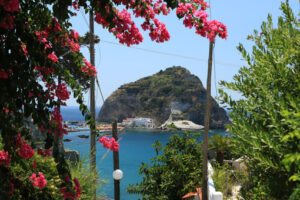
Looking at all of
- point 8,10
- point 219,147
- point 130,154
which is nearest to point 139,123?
point 130,154

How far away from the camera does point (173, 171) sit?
7941 millimetres

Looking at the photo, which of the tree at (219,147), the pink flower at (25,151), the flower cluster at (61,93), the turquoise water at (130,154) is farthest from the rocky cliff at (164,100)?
the pink flower at (25,151)

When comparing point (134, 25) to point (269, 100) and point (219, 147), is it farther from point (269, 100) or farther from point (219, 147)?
point (219, 147)

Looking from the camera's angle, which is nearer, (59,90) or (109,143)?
(59,90)

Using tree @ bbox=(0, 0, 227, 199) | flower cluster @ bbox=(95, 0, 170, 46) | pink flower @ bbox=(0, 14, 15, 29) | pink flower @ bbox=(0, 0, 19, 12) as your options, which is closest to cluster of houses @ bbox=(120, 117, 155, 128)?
flower cluster @ bbox=(95, 0, 170, 46)

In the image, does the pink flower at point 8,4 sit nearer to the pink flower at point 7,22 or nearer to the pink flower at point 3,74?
the pink flower at point 7,22

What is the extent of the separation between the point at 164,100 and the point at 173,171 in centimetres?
8912

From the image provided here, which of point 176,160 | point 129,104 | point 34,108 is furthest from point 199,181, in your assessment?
point 129,104

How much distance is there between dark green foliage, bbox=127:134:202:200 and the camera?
7867 millimetres

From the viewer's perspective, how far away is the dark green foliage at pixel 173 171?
7.87 meters

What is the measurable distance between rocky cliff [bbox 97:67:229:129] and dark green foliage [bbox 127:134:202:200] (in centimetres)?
8267

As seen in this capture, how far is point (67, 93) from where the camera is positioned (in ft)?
8.54

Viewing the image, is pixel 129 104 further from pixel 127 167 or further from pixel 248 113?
pixel 248 113

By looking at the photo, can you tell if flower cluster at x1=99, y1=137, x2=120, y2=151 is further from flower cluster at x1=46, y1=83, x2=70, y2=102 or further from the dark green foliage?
the dark green foliage
